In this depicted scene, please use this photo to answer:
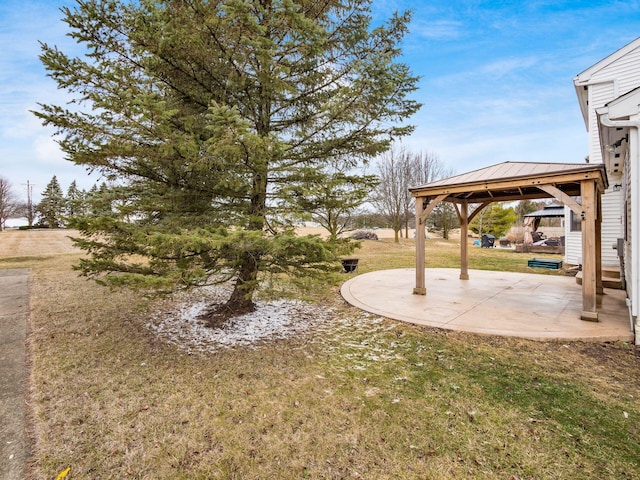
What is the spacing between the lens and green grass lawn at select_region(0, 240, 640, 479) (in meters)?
2.21

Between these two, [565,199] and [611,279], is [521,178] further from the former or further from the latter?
[611,279]

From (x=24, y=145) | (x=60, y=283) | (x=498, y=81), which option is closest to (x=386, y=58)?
(x=60, y=283)

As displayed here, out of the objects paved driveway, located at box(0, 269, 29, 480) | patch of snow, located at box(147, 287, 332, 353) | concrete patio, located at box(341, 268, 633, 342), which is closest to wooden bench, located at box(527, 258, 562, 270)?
concrete patio, located at box(341, 268, 633, 342)

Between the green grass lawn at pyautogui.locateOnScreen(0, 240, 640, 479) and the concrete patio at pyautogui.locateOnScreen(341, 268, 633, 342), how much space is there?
388 millimetres

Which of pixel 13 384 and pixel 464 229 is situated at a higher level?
pixel 464 229

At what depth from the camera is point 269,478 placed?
2098 millimetres

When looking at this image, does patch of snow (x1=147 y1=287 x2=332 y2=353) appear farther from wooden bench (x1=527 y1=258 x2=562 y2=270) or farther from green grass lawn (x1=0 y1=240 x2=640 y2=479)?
wooden bench (x1=527 y1=258 x2=562 y2=270)

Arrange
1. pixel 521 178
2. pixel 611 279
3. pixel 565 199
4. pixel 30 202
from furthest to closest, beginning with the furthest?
pixel 30 202 < pixel 611 279 < pixel 521 178 < pixel 565 199

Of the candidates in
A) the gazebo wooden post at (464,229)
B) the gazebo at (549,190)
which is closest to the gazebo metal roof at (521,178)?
the gazebo at (549,190)

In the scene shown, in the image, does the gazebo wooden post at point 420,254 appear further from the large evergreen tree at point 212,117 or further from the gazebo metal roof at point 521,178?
the large evergreen tree at point 212,117

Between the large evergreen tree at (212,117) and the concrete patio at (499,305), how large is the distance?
2739 millimetres

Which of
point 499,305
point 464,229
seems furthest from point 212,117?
point 464,229

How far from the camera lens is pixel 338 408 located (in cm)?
291

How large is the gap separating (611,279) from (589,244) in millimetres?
4921
